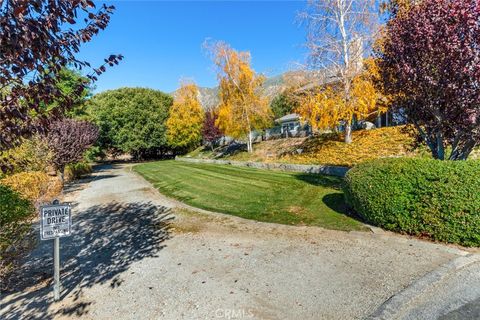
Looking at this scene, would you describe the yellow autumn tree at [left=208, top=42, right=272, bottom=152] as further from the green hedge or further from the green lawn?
the green hedge

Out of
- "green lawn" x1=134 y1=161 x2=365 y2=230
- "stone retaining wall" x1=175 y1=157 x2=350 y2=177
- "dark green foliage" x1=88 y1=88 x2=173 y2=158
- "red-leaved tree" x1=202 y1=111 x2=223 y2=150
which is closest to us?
"green lawn" x1=134 y1=161 x2=365 y2=230

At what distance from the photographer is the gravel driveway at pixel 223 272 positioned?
4.25 metres

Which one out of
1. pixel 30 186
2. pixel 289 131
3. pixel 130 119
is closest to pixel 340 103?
pixel 289 131

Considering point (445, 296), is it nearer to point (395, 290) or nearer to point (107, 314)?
point (395, 290)

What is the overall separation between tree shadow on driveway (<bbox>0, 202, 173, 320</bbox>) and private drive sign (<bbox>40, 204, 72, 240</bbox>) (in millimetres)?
1170

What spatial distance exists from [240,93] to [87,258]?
21.4 m

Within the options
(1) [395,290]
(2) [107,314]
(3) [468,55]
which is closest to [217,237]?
(2) [107,314]

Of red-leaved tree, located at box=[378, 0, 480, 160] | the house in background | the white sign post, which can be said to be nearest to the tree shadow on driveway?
the white sign post

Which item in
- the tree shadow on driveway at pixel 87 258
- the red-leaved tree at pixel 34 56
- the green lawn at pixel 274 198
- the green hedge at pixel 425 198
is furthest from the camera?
the green lawn at pixel 274 198

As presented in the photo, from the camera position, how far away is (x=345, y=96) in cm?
1844

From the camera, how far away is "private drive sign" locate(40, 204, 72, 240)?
4309mm

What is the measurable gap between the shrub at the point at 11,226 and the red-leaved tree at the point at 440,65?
9.98 m

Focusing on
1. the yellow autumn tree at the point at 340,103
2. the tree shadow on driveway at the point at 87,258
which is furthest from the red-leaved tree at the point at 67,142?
the yellow autumn tree at the point at 340,103

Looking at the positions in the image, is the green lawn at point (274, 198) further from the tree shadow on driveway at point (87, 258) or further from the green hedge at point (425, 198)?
the tree shadow on driveway at point (87, 258)
